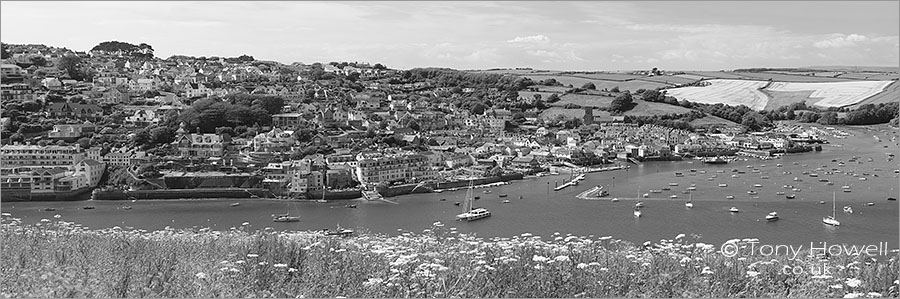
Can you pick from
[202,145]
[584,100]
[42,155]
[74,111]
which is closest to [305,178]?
[202,145]

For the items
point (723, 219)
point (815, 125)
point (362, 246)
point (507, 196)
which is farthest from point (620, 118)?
point (362, 246)

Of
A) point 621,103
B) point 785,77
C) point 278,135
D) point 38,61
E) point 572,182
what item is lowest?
point 572,182

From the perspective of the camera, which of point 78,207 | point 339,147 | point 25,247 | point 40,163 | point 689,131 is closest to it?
point 25,247

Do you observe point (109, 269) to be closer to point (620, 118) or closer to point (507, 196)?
point (507, 196)

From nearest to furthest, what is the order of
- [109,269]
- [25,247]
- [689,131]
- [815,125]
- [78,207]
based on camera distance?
[109,269]
[25,247]
[78,207]
[689,131]
[815,125]

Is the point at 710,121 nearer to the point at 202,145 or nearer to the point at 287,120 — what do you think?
the point at 287,120

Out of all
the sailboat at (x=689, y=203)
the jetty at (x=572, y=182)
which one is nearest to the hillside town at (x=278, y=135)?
the jetty at (x=572, y=182)

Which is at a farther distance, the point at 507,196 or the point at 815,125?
the point at 815,125
